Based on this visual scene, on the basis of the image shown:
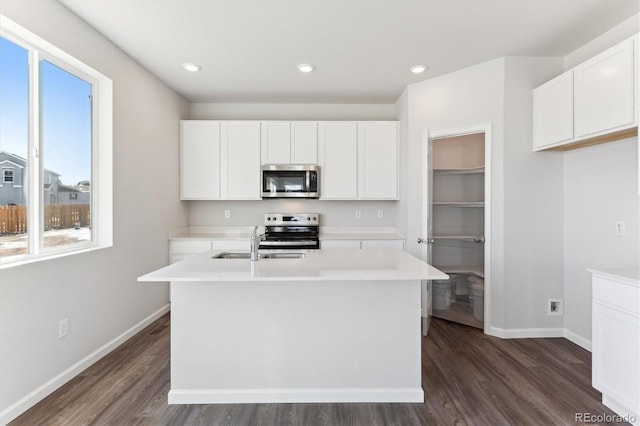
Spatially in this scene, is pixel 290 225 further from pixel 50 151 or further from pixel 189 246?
pixel 50 151

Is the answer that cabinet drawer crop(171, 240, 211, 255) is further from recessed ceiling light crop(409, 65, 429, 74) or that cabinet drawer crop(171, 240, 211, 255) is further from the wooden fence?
recessed ceiling light crop(409, 65, 429, 74)

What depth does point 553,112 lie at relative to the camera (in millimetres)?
2676

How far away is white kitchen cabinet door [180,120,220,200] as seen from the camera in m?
4.02

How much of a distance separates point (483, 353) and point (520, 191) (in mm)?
1497

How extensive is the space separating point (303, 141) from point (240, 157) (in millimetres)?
834

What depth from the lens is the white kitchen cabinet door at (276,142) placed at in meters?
4.02

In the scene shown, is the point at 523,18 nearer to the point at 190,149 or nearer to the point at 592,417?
the point at 592,417

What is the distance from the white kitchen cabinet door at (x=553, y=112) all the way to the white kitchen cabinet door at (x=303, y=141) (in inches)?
92.5

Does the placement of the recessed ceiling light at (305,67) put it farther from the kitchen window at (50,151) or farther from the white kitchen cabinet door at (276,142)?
the kitchen window at (50,151)

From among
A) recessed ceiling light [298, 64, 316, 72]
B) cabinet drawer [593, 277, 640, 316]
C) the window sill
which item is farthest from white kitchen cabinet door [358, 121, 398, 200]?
the window sill

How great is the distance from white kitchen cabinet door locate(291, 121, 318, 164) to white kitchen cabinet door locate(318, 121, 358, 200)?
3.0 inches

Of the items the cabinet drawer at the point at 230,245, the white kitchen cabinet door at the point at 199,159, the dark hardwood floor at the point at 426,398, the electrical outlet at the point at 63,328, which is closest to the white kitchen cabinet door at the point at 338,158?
the cabinet drawer at the point at 230,245

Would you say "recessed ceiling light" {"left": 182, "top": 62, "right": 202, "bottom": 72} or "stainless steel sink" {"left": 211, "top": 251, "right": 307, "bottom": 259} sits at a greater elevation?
"recessed ceiling light" {"left": 182, "top": 62, "right": 202, "bottom": 72}

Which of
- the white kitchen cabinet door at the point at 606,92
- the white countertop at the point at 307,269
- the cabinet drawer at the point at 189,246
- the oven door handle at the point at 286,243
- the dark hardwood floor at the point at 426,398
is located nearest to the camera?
the white countertop at the point at 307,269
